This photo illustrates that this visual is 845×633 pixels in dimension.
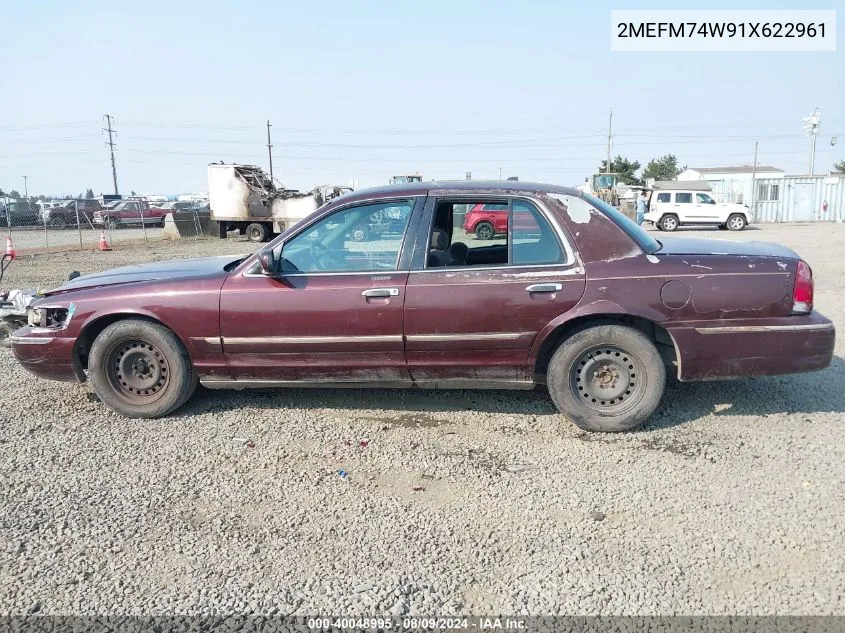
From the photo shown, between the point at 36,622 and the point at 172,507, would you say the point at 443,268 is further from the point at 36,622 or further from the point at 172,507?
the point at 36,622

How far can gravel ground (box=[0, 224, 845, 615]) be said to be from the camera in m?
2.64

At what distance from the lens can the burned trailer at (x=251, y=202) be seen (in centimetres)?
2331

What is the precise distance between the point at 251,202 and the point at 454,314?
20641 mm

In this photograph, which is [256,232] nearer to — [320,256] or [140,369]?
[140,369]

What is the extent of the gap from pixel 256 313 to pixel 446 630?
8.39 feet

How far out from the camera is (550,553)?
290cm

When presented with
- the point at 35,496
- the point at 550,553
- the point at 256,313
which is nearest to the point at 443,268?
the point at 256,313

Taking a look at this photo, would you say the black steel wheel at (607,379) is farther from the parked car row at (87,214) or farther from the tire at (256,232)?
the parked car row at (87,214)

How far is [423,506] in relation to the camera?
3324mm

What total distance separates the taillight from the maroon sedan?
1cm

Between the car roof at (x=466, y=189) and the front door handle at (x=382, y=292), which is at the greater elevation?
the car roof at (x=466, y=189)

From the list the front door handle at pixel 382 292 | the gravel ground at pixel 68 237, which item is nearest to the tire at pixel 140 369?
the front door handle at pixel 382 292

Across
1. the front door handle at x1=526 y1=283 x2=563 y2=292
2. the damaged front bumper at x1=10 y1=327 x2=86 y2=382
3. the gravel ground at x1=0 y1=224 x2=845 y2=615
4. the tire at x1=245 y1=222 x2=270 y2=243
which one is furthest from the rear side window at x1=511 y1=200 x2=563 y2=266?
the tire at x1=245 y1=222 x2=270 y2=243

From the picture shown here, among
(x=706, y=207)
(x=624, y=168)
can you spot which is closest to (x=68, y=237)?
(x=706, y=207)
